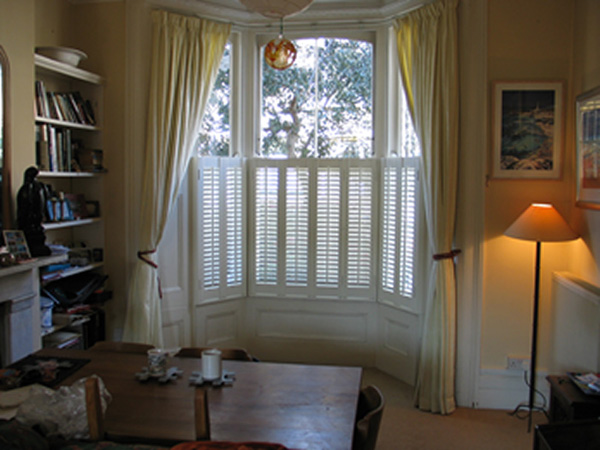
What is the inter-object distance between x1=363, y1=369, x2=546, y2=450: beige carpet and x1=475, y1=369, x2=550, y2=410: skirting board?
64mm

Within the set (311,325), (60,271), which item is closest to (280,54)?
(60,271)

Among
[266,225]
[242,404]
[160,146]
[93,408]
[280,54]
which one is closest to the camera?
[93,408]

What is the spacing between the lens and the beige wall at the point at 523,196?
3406 millimetres

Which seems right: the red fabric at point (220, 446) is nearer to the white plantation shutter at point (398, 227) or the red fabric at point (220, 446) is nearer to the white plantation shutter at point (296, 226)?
the white plantation shutter at point (398, 227)

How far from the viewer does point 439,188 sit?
11.7 ft

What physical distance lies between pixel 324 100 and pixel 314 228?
3.55ft

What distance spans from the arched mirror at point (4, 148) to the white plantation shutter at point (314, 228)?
6.15 ft

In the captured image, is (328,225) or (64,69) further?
(328,225)

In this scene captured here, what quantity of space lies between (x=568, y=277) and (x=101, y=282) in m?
3.26

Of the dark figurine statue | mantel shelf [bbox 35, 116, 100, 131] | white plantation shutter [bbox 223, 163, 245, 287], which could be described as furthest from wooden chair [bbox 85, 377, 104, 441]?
white plantation shutter [bbox 223, 163, 245, 287]

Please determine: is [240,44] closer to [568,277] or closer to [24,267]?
[24,267]

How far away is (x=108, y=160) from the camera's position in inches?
155

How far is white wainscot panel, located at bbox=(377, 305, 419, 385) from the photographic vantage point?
3948 mm

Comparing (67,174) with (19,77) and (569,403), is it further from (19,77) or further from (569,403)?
(569,403)
